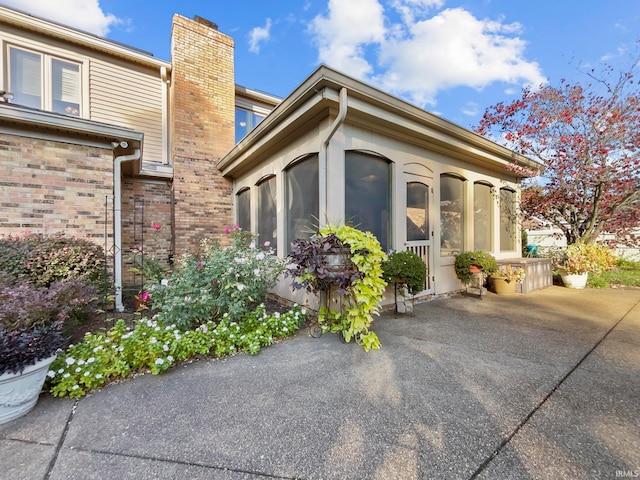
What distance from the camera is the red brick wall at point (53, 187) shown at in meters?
4.21

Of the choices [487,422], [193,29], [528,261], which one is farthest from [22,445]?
[193,29]

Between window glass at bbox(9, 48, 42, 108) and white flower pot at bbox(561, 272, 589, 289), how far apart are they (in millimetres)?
12915

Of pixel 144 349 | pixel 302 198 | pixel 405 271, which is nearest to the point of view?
pixel 144 349

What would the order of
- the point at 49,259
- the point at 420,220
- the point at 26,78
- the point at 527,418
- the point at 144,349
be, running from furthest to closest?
the point at 26,78 < the point at 420,220 < the point at 49,259 < the point at 144,349 < the point at 527,418

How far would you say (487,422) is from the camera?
1.77 metres

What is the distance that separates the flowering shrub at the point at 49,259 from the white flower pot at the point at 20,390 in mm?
2024

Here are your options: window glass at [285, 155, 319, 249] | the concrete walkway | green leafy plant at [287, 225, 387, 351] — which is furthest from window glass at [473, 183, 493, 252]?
green leafy plant at [287, 225, 387, 351]

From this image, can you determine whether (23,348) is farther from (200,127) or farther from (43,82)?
(43,82)

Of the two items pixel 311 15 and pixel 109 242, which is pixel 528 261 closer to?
pixel 311 15

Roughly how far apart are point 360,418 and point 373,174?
3.46 meters

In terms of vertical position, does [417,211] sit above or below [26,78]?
below

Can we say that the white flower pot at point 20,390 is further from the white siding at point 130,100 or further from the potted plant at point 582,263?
the potted plant at point 582,263

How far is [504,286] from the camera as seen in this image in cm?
556

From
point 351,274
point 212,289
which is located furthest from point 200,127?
point 351,274
